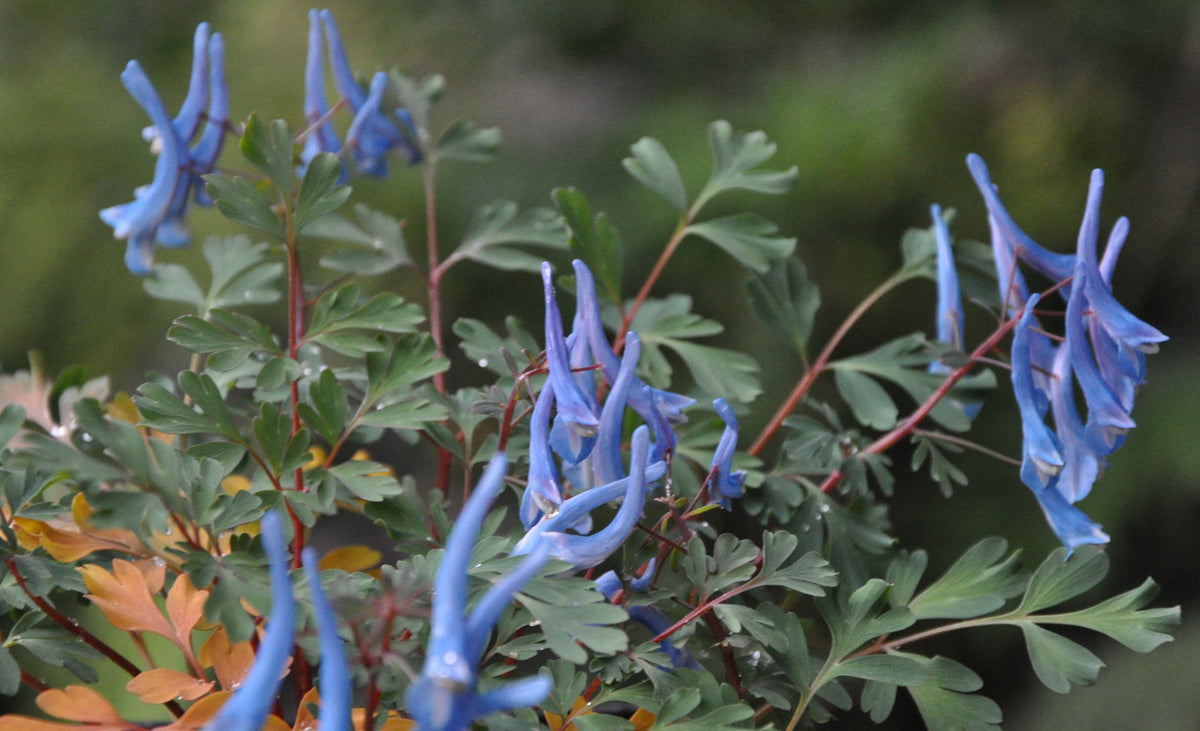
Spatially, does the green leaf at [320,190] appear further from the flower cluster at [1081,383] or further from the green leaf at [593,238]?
the flower cluster at [1081,383]

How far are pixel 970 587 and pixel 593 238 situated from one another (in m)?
0.30

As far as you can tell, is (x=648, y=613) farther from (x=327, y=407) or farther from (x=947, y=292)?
(x=947, y=292)

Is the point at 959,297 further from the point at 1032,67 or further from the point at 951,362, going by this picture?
the point at 1032,67

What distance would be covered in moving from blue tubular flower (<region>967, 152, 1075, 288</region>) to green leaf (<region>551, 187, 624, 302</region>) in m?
0.22

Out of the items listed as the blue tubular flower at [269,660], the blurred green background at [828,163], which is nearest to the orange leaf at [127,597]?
the blue tubular flower at [269,660]

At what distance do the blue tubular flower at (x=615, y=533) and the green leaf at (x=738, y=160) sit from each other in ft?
1.08

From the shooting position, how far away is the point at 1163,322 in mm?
1936

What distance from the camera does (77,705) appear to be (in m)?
0.40

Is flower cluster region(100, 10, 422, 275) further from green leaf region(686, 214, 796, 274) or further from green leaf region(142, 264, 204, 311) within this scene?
green leaf region(686, 214, 796, 274)

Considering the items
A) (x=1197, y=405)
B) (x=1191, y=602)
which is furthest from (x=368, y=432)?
(x=1191, y=602)

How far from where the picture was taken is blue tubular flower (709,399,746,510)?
19.4 inches

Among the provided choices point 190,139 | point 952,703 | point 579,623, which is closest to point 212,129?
point 190,139

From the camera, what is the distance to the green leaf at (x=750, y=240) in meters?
0.66

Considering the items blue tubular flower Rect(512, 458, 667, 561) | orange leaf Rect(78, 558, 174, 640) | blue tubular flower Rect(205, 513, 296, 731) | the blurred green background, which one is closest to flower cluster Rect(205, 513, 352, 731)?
blue tubular flower Rect(205, 513, 296, 731)
